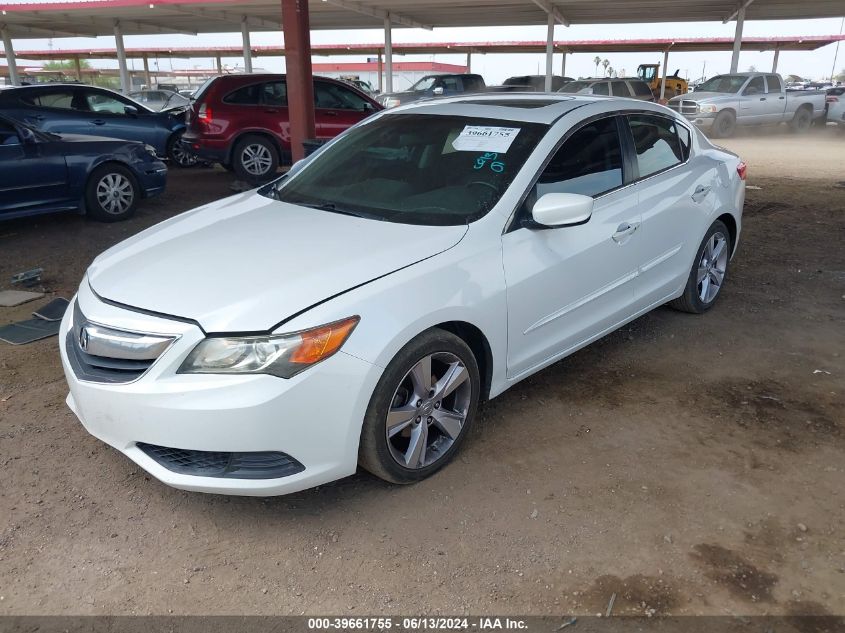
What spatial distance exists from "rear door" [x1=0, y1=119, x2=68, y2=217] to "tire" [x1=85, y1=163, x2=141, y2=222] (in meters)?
0.32

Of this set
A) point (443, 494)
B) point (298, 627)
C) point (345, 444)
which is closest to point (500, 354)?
point (443, 494)

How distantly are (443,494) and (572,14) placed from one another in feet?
77.2

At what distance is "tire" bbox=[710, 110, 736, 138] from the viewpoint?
18.9 m

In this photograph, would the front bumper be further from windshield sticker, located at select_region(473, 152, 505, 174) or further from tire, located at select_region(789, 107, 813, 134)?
tire, located at select_region(789, 107, 813, 134)

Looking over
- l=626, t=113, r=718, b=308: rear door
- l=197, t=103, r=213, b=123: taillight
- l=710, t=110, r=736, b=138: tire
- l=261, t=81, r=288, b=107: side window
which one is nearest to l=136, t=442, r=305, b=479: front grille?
l=626, t=113, r=718, b=308: rear door

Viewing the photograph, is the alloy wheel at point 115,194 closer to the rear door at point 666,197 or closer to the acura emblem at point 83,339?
the acura emblem at point 83,339

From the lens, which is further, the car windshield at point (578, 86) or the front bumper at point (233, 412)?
the car windshield at point (578, 86)

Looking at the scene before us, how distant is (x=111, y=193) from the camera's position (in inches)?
312

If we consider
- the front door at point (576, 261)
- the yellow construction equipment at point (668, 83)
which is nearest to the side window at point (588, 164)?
the front door at point (576, 261)

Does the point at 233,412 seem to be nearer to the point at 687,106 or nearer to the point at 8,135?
the point at 8,135

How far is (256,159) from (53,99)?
3.00 meters

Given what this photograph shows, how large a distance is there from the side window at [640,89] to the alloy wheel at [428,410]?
19609 mm

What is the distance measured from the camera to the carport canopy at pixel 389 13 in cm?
2055

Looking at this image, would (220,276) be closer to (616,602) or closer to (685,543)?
(616,602)
